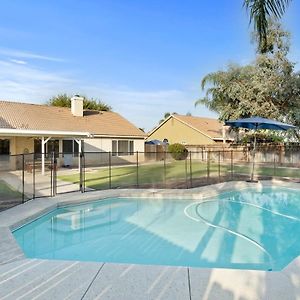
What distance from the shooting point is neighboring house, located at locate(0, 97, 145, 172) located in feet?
65.0

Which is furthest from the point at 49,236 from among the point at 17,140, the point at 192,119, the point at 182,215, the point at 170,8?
the point at 192,119

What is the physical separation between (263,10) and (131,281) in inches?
188

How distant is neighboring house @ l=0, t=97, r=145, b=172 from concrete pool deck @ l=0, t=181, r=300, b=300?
13899 millimetres

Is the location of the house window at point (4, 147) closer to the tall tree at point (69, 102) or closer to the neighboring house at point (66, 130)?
the neighboring house at point (66, 130)

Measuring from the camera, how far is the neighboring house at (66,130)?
19.8 metres

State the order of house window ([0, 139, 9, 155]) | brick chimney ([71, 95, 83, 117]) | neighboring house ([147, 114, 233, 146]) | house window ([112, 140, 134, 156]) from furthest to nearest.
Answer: neighboring house ([147, 114, 233, 146]), brick chimney ([71, 95, 83, 117]), house window ([112, 140, 134, 156]), house window ([0, 139, 9, 155])

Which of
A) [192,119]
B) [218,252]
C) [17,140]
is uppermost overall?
[192,119]

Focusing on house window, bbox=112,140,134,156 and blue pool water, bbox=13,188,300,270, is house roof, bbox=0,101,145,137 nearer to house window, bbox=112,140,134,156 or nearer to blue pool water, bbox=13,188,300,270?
house window, bbox=112,140,134,156

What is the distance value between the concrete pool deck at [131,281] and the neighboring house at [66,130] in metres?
13.9

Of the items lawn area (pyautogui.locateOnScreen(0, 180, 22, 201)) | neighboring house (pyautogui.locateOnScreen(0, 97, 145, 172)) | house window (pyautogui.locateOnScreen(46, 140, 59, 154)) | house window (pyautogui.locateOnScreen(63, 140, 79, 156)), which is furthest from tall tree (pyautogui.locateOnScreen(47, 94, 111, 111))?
lawn area (pyautogui.locateOnScreen(0, 180, 22, 201))

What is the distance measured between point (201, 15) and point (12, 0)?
21.9ft

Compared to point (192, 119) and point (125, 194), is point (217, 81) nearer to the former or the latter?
point (192, 119)

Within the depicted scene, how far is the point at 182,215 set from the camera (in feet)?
29.5

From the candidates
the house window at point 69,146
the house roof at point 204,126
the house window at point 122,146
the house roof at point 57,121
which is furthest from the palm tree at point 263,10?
the house roof at point 204,126
